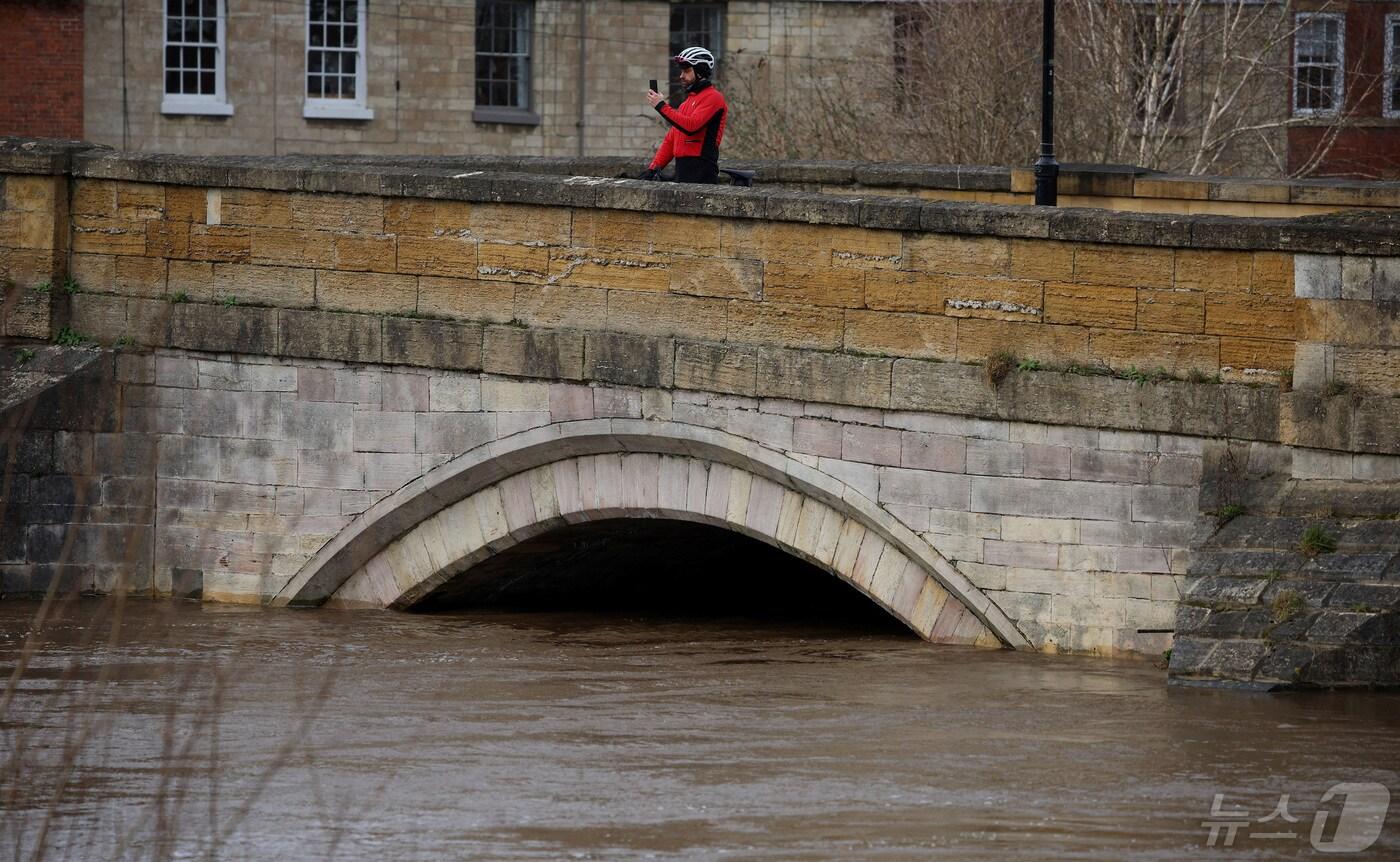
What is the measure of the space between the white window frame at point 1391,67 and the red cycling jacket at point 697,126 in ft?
44.8

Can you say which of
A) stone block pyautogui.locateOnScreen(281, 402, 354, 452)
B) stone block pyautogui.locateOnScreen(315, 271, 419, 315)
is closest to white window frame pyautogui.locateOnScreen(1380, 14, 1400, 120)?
stone block pyautogui.locateOnScreen(315, 271, 419, 315)

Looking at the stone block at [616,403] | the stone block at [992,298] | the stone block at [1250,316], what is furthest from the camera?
the stone block at [616,403]

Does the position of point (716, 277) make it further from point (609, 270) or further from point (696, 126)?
point (696, 126)

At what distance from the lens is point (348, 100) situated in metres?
29.0

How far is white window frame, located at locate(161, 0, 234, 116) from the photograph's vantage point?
27984 millimetres

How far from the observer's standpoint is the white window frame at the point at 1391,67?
2456cm

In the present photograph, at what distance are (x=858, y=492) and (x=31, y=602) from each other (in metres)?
4.97

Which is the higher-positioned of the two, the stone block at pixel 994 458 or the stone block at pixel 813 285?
the stone block at pixel 813 285

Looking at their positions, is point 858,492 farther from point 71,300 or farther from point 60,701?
point 71,300

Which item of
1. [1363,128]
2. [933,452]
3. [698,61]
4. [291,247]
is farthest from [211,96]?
[933,452]

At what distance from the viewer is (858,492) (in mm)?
10719

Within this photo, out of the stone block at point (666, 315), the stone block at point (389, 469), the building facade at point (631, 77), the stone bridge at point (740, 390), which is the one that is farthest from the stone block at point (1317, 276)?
the building facade at point (631, 77)

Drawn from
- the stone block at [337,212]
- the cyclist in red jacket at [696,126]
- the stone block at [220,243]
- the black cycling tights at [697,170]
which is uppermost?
the cyclist in red jacket at [696,126]

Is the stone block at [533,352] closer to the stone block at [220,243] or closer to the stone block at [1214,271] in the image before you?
the stone block at [220,243]
